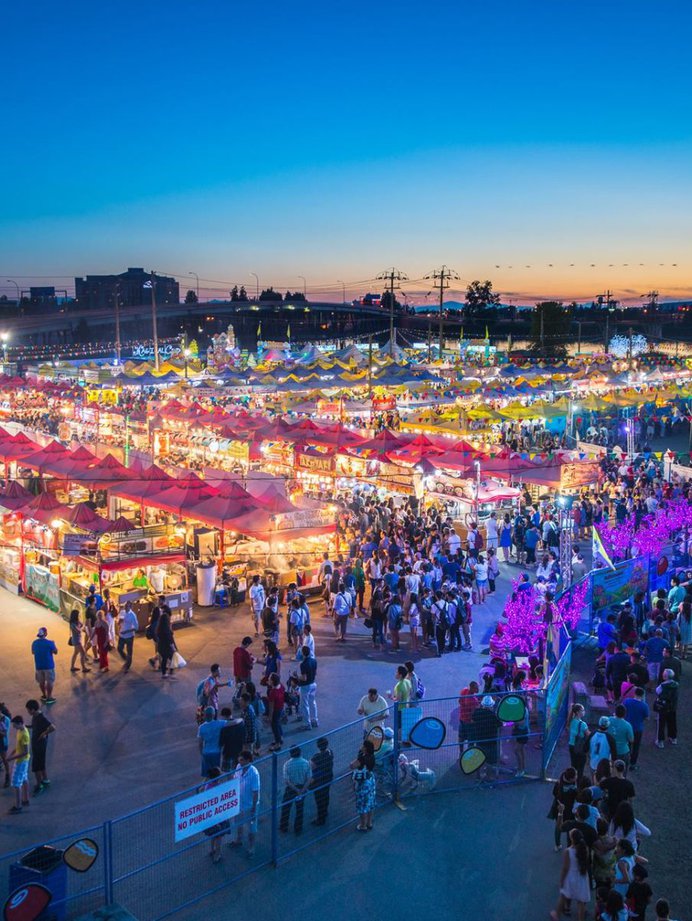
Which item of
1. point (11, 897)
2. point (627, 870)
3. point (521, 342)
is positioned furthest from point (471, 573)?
point (521, 342)

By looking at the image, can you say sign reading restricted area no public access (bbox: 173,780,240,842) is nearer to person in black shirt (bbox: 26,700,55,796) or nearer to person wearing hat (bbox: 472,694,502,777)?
person in black shirt (bbox: 26,700,55,796)

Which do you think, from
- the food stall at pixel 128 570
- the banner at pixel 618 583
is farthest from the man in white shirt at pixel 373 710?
the food stall at pixel 128 570

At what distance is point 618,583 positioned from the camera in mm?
13328

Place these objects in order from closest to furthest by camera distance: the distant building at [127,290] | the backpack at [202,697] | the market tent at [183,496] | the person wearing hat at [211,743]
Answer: the person wearing hat at [211,743] < the backpack at [202,697] < the market tent at [183,496] < the distant building at [127,290]

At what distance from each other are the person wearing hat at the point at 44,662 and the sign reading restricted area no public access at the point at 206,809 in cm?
455

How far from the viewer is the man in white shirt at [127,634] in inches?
463

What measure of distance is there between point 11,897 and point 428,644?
834 centimetres

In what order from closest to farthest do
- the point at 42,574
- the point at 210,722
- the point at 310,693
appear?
the point at 210,722
the point at 310,693
the point at 42,574

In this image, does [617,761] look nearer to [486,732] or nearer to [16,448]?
[486,732]

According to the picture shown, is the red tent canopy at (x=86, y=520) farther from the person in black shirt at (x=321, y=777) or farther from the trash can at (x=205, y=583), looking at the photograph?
the person in black shirt at (x=321, y=777)

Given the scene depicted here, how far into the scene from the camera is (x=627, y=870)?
6.25 metres

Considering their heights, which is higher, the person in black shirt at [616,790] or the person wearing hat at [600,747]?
the person in black shirt at [616,790]

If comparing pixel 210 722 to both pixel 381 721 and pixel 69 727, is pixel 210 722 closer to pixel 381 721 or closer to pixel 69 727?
pixel 381 721

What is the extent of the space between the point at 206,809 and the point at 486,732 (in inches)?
134
